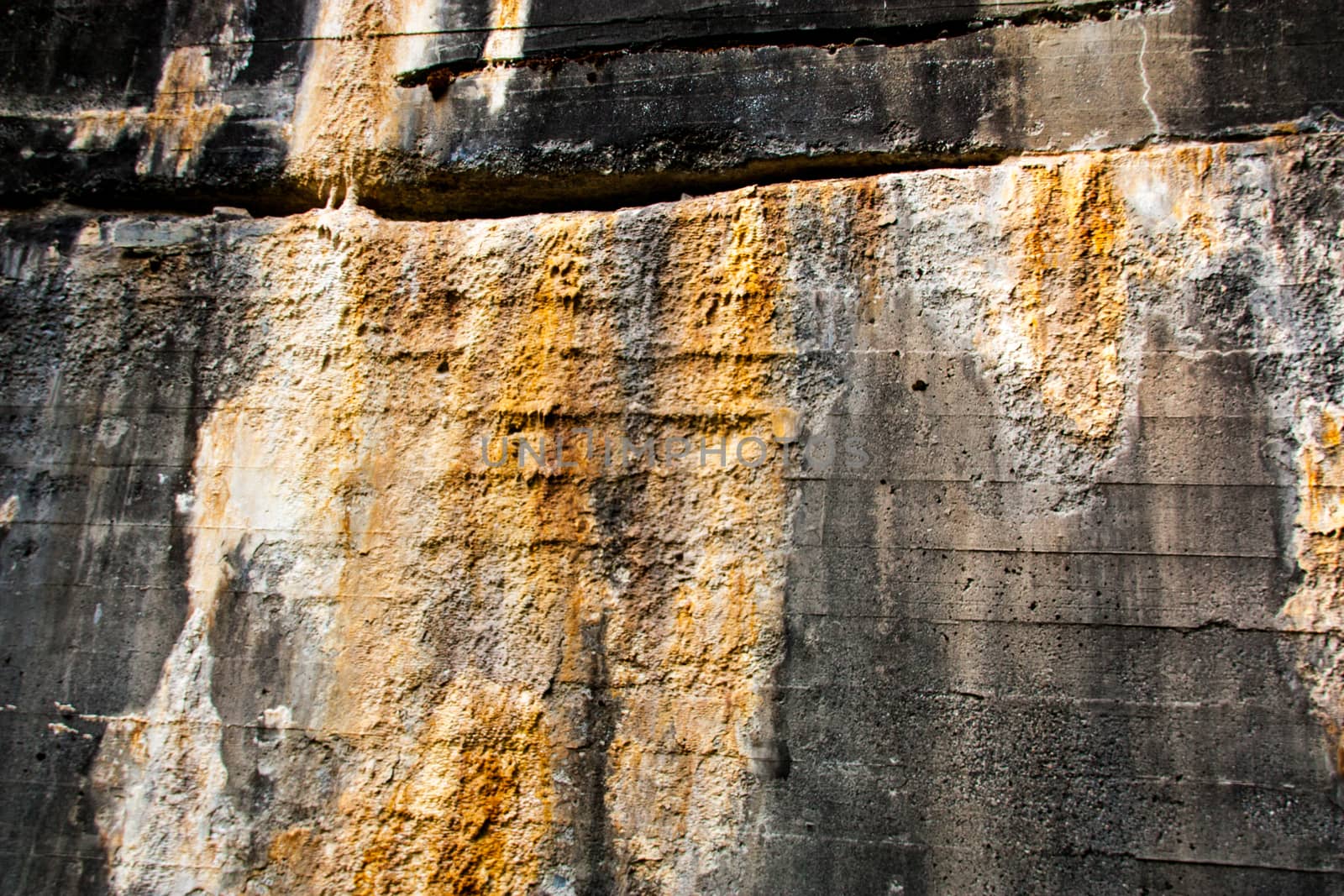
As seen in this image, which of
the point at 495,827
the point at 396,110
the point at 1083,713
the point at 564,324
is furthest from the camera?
the point at 396,110

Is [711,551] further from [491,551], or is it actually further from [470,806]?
[470,806]

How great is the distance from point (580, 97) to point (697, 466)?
123 centimetres

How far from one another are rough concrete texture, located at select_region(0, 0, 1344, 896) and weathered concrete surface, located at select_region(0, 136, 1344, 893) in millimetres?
11

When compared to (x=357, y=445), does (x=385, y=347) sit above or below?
above

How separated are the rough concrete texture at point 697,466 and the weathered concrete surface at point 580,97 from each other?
0.02 m

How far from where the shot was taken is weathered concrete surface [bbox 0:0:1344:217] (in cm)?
231

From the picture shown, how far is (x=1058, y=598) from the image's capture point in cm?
212

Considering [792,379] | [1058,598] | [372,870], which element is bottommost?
[372,870]

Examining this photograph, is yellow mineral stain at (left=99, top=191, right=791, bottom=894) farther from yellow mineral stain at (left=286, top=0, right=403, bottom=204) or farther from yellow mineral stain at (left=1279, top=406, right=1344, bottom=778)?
yellow mineral stain at (left=1279, top=406, right=1344, bottom=778)

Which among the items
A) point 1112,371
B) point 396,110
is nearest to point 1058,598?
point 1112,371

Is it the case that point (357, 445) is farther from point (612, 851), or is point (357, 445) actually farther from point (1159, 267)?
point (1159, 267)

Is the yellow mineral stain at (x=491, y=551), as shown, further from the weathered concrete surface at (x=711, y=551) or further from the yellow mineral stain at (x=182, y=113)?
the yellow mineral stain at (x=182, y=113)

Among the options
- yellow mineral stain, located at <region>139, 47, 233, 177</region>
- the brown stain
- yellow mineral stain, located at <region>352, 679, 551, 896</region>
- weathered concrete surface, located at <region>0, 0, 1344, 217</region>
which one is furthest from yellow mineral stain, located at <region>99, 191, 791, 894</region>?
the brown stain

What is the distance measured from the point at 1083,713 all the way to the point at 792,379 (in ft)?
3.75
